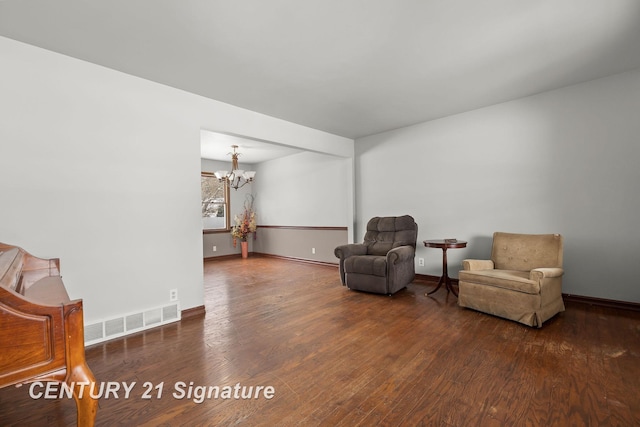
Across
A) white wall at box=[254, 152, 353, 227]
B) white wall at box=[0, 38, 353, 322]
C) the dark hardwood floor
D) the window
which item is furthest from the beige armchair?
the window

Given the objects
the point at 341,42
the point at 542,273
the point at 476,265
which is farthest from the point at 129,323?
the point at 542,273

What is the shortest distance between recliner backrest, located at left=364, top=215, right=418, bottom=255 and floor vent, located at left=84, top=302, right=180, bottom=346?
275 centimetres

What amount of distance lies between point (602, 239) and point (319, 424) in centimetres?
368

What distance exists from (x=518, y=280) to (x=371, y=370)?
71.0 inches

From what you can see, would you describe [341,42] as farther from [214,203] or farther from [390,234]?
[214,203]

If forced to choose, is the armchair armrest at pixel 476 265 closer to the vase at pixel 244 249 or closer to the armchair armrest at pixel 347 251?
the armchair armrest at pixel 347 251

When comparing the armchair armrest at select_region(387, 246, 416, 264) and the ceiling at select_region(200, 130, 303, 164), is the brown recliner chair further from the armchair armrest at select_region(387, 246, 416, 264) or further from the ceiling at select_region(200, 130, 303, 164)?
the ceiling at select_region(200, 130, 303, 164)

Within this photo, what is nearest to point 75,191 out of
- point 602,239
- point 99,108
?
point 99,108

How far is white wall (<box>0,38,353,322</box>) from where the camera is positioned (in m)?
2.34

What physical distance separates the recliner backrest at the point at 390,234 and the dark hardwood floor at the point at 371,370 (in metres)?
1.13

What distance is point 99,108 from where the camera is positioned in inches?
106

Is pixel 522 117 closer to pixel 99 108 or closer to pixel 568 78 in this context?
pixel 568 78

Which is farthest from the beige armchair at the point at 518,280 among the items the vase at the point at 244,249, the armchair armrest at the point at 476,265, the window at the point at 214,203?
the window at the point at 214,203

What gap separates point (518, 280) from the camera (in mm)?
2811
